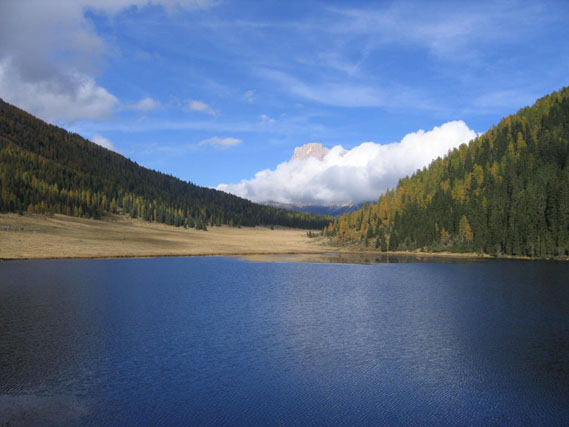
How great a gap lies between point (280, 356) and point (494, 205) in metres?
133

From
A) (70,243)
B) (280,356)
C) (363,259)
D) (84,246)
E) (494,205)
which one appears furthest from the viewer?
(494,205)

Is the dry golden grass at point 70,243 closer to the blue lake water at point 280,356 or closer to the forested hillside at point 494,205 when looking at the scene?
the forested hillside at point 494,205

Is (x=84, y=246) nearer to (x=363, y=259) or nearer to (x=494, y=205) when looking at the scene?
(x=363, y=259)

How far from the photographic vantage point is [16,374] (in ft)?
77.8

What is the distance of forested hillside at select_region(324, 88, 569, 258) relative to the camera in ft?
417

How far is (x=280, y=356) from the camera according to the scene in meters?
28.3

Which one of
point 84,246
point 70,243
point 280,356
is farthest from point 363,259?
point 280,356

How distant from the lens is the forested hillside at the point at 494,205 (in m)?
127

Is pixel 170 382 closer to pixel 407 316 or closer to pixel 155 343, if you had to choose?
pixel 155 343

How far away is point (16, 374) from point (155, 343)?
916 centimetres

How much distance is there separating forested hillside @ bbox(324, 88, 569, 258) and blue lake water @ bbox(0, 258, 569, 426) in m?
81.1

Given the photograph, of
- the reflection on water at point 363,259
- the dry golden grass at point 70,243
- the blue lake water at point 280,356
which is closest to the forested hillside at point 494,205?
the reflection on water at point 363,259

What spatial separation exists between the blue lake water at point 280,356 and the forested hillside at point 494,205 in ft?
266

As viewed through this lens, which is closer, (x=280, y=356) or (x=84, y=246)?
(x=280, y=356)
